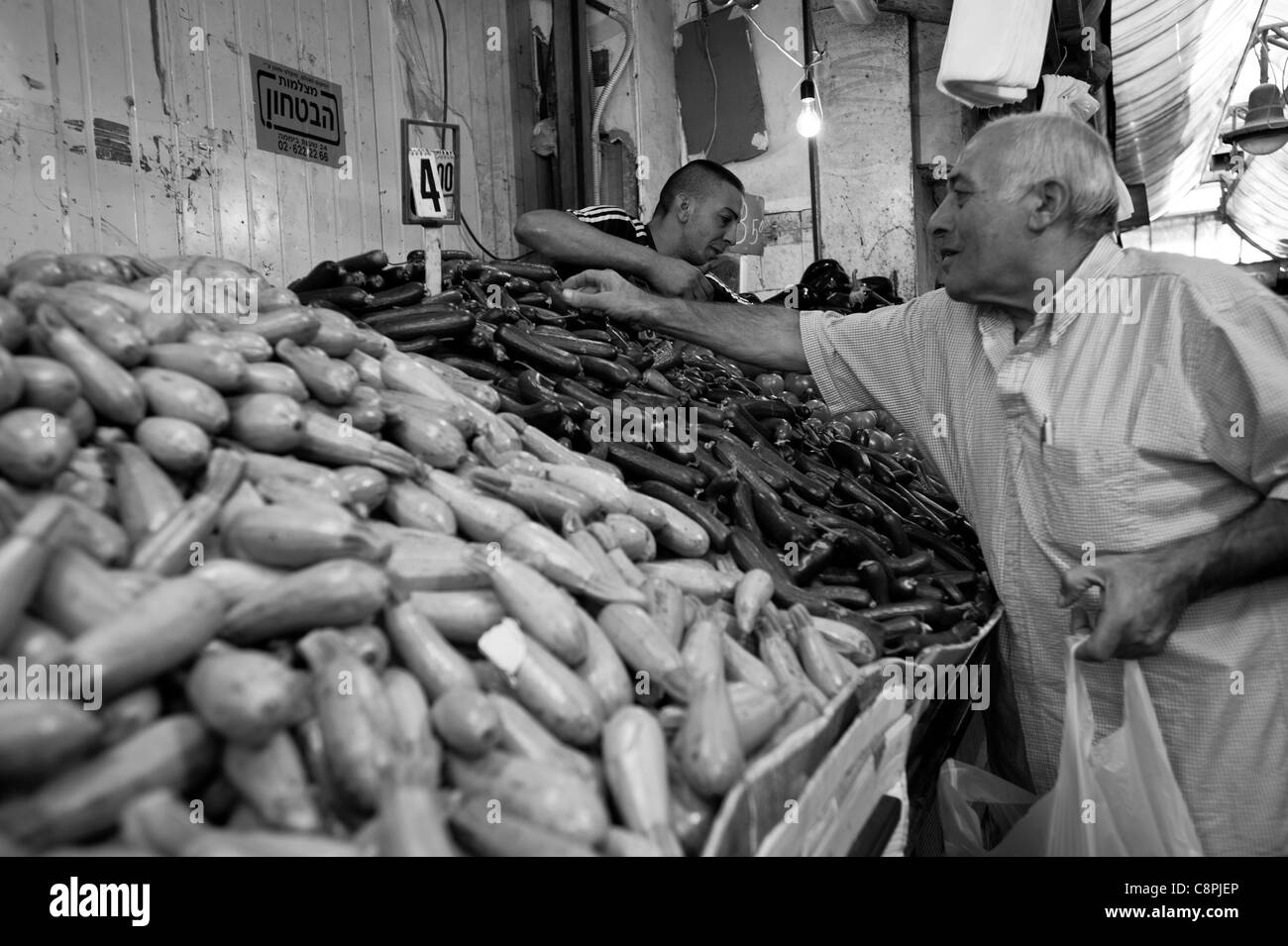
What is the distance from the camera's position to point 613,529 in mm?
2365

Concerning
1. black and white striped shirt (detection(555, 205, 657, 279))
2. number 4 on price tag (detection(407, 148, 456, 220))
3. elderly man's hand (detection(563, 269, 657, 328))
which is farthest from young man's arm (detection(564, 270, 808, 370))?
black and white striped shirt (detection(555, 205, 657, 279))

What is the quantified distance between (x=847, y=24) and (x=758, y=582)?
8.16 metres

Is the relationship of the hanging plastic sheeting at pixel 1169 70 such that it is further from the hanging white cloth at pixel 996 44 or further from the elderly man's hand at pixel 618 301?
the elderly man's hand at pixel 618 301

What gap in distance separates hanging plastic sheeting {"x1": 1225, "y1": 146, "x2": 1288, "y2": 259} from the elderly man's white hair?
16.9 m

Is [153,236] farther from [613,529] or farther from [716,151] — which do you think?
[716,151]

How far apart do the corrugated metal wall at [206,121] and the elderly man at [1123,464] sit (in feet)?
12.6

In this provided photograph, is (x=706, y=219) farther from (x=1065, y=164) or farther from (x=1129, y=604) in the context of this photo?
(x=1129, y=604)

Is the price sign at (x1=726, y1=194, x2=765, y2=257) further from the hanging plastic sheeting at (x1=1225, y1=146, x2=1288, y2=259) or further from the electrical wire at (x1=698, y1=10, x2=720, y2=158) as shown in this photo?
the hanging plastic sheeting at (x1=1225, y1=146, x2=1288, y2=259)

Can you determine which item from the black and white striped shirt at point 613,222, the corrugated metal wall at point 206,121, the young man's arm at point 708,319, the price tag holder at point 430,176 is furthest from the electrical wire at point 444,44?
the price tag holder at point 430,176

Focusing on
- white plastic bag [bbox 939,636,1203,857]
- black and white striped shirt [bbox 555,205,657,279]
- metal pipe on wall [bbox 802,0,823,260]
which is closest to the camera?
white plastic bag [bbox 939,636,1203,857]

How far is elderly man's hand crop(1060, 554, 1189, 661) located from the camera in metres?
2.39

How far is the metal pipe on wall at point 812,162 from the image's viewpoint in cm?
876

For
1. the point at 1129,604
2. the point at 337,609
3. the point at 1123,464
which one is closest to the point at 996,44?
the point at 1123,464
